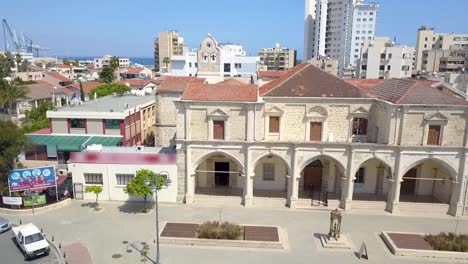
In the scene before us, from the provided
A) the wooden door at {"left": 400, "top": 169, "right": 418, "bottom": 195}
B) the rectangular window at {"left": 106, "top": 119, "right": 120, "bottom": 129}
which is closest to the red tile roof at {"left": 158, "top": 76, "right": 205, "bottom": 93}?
the rectangular window at {"left": 106, "top": 119, "right": 120, "bottom": 129}

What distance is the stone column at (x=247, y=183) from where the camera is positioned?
29859 mm

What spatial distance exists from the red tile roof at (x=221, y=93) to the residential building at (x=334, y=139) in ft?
0.27

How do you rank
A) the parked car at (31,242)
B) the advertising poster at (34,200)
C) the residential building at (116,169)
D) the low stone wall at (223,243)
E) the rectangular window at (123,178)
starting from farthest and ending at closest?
the rectangular window at (123,178) → the residential building at (116,169) → the advertising poster at (34,200) → the low stone wall at (223,243) → the parked car at (31,242)

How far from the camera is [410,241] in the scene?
24922mm

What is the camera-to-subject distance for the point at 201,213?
96.3 feet

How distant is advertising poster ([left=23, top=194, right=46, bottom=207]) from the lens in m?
29.3

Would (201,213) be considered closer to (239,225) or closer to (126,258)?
(239,225)

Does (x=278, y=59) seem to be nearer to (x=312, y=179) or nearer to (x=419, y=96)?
(x=312, y=179)

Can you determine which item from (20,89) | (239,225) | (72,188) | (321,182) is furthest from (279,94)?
(20,89)

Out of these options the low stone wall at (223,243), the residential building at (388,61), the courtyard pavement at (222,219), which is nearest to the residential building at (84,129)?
the courtyard pavement at (222,219)

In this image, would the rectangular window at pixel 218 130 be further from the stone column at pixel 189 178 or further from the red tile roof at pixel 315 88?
the red tile roof at pixel 315 88

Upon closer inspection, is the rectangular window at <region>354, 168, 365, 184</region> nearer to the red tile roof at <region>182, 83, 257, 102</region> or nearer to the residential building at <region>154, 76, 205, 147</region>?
the red tile roof at <region>182, 83, 257, 102</region>

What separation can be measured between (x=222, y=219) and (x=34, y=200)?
15277 millimetres

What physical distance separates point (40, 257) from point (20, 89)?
161 ft
